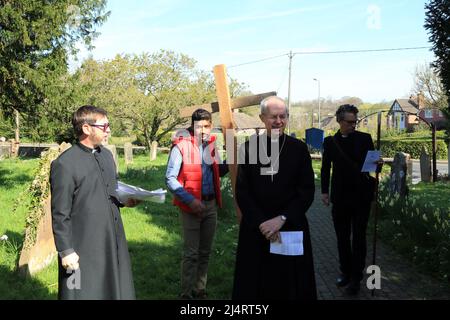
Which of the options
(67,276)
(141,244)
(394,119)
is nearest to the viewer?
(67,276)

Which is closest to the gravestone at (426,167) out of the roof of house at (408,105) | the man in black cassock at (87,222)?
the man in black cassock at (87,222)

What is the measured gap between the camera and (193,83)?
3544cm

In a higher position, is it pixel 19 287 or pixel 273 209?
pixel 273 209

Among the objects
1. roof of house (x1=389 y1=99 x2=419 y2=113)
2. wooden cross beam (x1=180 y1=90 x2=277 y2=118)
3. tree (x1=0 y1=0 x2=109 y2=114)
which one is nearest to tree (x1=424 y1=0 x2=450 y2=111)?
wooden cross beam (x1=180 y1=90 x2=277 y2=118)

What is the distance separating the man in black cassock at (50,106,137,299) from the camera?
3365 mm

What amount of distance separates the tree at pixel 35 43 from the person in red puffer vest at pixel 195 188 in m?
9.79

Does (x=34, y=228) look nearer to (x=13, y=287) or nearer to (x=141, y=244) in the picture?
(x=13, y=287)

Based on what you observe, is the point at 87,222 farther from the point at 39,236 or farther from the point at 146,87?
the point at 146,87

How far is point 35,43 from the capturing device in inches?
513

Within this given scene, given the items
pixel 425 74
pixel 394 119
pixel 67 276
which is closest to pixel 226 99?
pixel 67 276

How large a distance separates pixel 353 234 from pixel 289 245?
2091mm

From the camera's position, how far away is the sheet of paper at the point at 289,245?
11.6ft

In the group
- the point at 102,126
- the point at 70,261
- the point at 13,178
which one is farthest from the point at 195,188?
the point at 13,178
